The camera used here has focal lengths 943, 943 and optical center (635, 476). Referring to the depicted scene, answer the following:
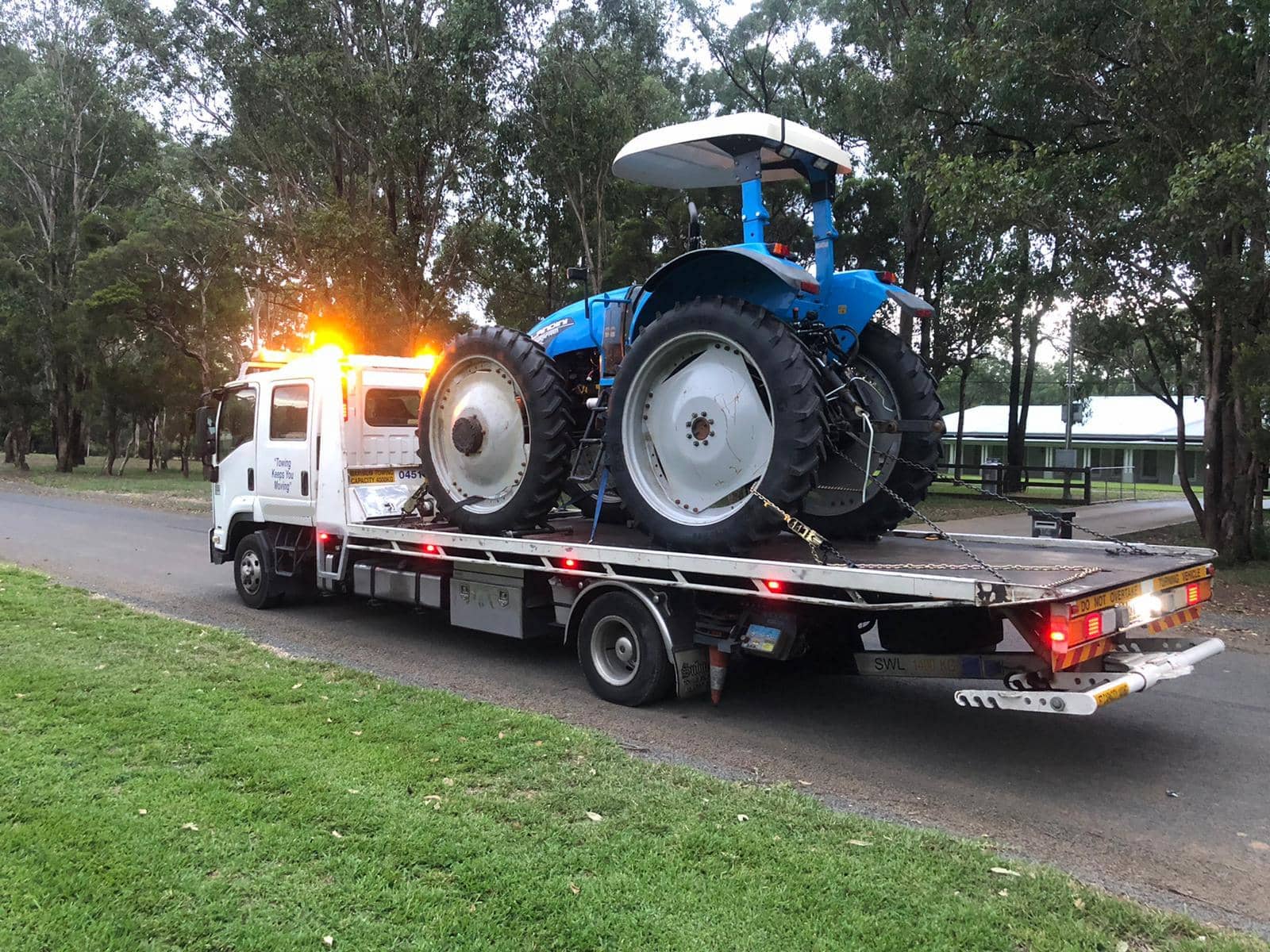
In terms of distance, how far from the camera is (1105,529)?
19.0 meters

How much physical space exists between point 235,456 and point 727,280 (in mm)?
6322

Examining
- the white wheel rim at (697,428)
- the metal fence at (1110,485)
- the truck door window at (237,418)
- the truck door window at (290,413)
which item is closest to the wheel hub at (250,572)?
the truck door window at (237,418)

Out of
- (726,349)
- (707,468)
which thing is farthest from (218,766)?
(726,349)

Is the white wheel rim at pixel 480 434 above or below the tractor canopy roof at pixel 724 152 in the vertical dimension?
below

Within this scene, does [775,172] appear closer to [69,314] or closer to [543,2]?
[543,2]

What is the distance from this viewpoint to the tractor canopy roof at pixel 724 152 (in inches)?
251

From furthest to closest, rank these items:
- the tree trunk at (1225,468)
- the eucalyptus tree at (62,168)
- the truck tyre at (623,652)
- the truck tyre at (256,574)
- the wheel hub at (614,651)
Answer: the eucalyptus tree at (62,168) → the tree trunk at (1225,468) → the truck tyre at (256,574) → the wheel hub at (614,651) → the truck tyre at (623,652)

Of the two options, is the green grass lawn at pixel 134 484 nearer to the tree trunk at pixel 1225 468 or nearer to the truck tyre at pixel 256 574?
the truck tyre at pixel 256 574

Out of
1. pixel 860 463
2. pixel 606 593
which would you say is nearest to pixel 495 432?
pixel 606 593

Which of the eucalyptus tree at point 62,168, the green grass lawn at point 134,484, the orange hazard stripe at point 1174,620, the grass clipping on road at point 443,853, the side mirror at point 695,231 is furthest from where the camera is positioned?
the eucalyptus tree at point 62,168

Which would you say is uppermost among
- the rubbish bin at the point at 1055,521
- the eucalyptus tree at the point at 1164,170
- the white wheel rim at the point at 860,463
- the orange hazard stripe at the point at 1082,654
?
the eucalyptus tree at the point at 1164,170

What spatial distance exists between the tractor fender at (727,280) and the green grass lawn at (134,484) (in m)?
17.1

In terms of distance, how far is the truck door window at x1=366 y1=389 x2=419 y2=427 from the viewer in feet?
30.6

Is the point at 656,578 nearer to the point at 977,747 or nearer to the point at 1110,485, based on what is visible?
the point at 977,747
